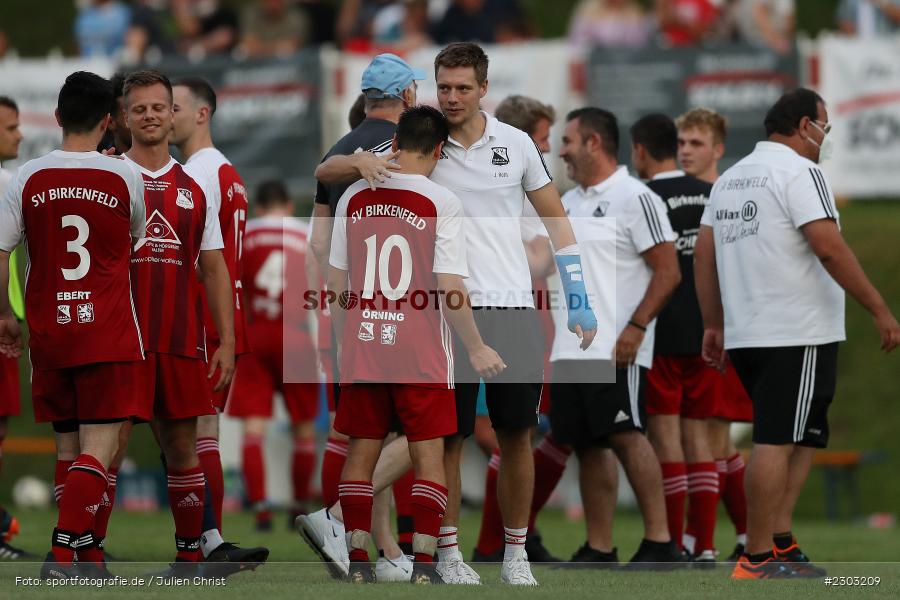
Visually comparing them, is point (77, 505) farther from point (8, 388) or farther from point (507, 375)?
point (8, 388)

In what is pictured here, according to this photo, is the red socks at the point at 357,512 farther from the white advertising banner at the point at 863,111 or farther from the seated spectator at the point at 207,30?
the seated spectator at the point at 207,30

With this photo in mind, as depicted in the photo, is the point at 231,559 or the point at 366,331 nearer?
the point at 366,331

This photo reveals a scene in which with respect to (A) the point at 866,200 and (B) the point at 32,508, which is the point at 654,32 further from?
(B) the point at 32,508

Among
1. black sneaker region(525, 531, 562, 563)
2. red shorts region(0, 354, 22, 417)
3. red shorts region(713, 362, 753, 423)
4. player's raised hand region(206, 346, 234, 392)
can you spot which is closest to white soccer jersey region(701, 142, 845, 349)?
red shorts region(713, 362, 753, 423)

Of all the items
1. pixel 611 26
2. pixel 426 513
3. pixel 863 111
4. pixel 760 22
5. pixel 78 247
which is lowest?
pixel 426 513

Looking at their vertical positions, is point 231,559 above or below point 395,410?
below

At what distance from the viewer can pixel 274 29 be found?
17750mm

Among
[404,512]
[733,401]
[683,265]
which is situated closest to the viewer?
[404,512]

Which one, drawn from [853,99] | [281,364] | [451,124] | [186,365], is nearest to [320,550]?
[186,365]

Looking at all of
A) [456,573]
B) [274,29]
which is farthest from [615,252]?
[274,29]

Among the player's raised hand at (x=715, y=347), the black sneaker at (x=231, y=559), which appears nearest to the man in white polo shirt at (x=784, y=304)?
the player's raised hand at (x=715, y=347)

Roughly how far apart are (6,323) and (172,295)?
2.56 feet

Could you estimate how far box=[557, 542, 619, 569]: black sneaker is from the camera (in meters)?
8.48

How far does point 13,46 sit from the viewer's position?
22.2 m
